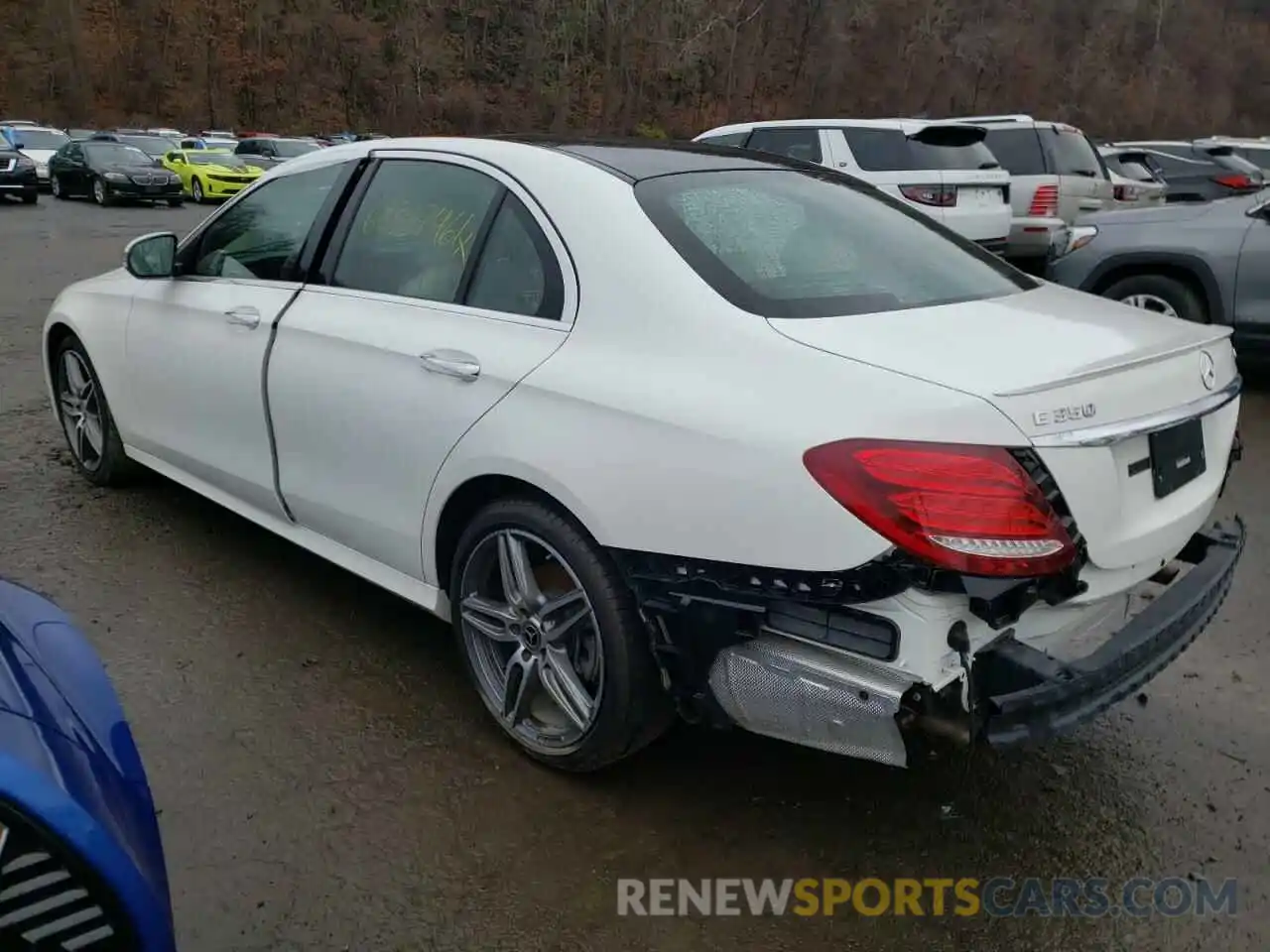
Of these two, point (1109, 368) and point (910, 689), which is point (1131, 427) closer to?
point (1109, 368)

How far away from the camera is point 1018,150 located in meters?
12.0

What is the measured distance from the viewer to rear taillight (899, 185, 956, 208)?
9.90 meters

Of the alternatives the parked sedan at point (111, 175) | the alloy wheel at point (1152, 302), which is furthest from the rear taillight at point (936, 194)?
the parked sedan at point (111, 175)

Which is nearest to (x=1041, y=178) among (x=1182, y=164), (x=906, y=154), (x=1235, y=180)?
(x=906, y=154)

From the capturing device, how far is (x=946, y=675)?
220 centimetres

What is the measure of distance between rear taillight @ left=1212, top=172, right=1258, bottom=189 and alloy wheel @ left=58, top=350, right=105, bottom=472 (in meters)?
13.3

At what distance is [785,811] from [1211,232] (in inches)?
236

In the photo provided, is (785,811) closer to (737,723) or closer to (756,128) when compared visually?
(737,723)

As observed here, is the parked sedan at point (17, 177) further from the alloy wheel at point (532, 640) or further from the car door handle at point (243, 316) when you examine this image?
the alloy wheel at point (532, 640)

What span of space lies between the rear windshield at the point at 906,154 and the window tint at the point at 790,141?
1.47ft

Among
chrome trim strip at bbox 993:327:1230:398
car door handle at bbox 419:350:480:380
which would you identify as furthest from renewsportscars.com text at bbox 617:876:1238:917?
car door handle at bbox 419:350:480:380

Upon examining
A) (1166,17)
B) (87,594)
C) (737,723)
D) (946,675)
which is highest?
(1166,17)

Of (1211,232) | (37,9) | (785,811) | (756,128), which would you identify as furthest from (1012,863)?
(37,9)

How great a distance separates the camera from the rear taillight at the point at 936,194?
9898 mm
